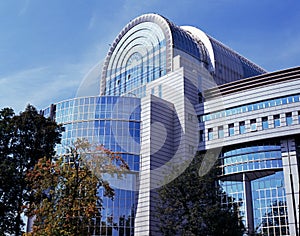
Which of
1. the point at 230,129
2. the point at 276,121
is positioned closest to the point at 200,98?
the point at 230,129

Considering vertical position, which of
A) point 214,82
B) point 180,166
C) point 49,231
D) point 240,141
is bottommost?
point 49,231

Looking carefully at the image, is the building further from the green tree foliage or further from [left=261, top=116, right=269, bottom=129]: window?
the green tree foliage

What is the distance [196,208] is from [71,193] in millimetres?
11114

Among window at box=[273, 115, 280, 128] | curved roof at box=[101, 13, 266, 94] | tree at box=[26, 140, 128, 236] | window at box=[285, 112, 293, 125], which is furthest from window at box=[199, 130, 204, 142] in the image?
tree at box=[26, 140, 128, 236]

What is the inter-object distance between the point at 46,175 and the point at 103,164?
321 centimetres

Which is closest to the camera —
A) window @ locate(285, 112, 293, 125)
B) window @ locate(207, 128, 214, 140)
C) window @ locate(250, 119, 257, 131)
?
window @ locate(285, 112, 293, 125)

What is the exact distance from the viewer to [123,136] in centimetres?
4534

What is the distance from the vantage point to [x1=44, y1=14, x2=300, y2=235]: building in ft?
137

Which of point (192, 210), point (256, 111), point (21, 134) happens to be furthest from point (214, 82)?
point (21, 134)

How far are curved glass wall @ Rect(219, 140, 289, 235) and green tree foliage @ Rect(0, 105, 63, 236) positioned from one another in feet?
73.1

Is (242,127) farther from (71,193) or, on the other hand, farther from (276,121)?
(71,193)

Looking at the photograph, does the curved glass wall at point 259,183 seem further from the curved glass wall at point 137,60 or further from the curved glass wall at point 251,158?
the curved glass wall at point 137,60

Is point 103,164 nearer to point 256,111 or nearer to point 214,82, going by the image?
point 256,111

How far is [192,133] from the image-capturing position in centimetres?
4716
